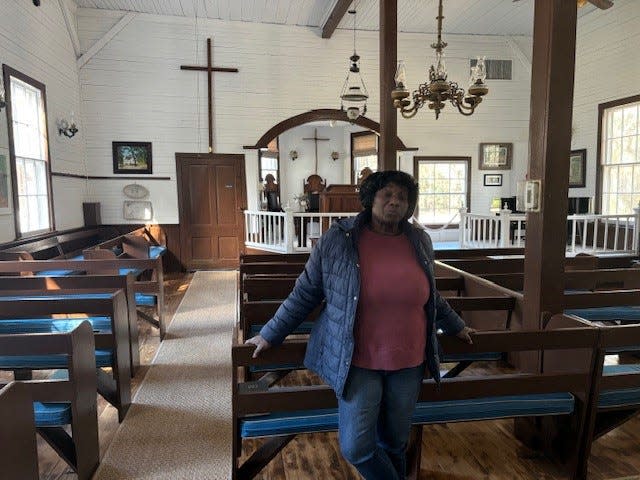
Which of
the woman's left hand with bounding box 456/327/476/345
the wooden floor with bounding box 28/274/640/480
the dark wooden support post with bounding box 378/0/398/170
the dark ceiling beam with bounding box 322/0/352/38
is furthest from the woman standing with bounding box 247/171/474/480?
the dark ceiling beam with bounding box 322/0/352/38

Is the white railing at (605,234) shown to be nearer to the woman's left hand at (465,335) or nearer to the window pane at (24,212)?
the woman's left hand at (465,335)

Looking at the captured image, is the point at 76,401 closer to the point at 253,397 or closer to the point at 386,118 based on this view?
the point at 253,397

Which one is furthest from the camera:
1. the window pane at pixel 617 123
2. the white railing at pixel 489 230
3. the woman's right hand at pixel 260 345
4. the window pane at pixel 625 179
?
the window pane at pixel 617 123

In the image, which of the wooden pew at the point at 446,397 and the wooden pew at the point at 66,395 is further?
the wooden pew at the point at 66,395

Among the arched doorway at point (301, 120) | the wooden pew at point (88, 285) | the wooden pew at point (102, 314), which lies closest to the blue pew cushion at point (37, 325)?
the wooden pew at point (102, 314)

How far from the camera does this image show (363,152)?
12695 millimetres

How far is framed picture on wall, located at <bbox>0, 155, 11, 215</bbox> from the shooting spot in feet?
17.1

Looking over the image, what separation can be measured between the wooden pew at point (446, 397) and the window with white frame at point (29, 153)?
4945 mm

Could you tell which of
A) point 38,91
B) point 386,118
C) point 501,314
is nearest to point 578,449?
point 501,314

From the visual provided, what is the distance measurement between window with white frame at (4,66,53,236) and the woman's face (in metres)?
5.39

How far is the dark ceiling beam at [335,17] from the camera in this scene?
728 centimetres

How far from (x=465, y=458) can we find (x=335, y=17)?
7.33 m

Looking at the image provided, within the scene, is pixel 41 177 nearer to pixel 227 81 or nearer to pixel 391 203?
pixel 227 81

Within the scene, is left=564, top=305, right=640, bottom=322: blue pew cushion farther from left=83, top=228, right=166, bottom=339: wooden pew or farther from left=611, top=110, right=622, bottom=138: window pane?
left=611, top=110, right=622, bottom=138: window pane
